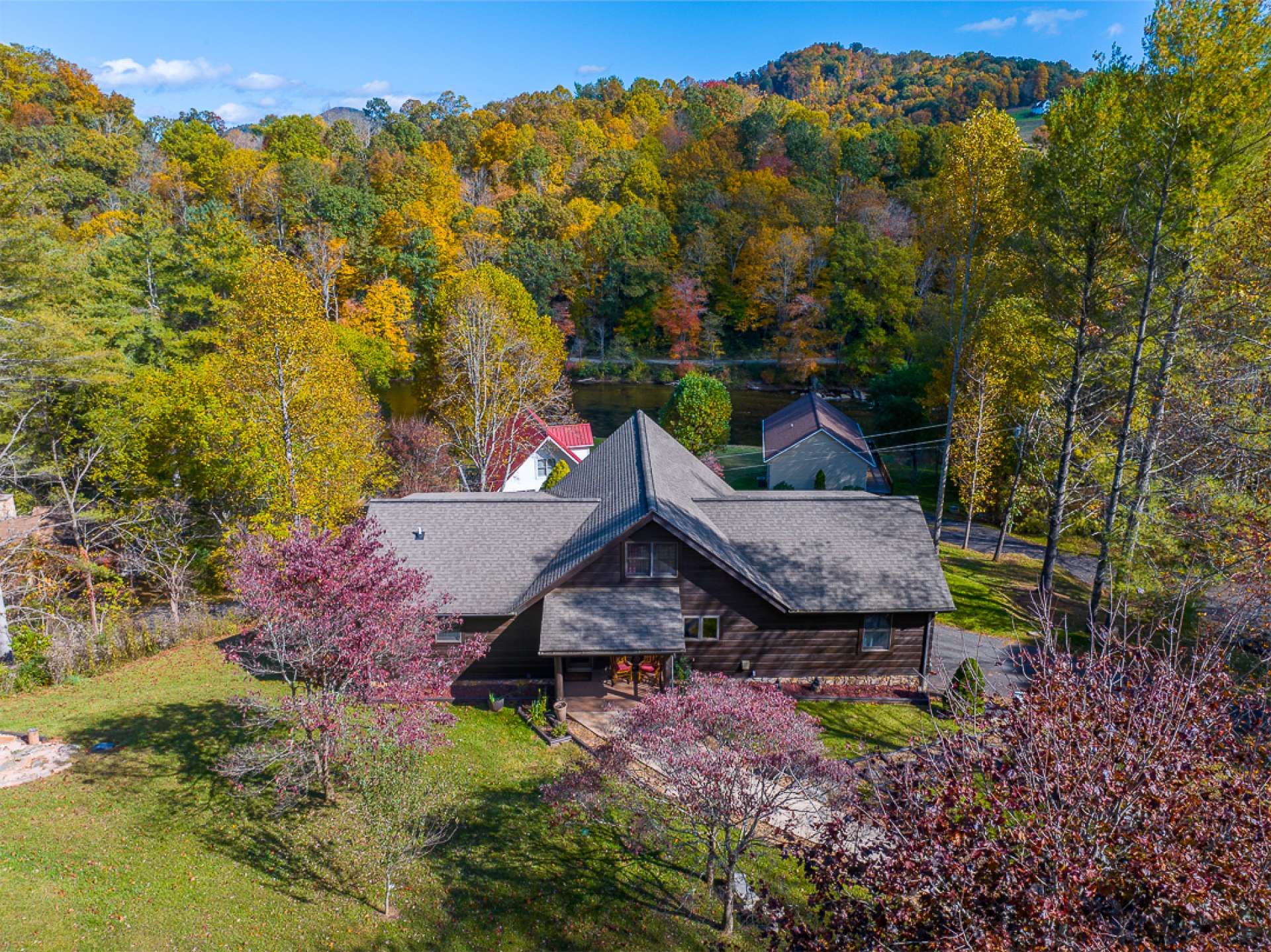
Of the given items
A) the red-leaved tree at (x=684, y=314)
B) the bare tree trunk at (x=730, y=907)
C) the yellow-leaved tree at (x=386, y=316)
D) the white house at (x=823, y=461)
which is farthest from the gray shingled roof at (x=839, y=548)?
the red-leaved tree at (x=684, y=314)

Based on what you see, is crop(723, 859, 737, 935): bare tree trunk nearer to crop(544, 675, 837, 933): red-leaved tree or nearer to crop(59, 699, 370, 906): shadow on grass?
crop(544, 675, 837, 933): red-leaved tree

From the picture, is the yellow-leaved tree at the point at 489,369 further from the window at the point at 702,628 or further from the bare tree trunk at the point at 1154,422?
the bare tree trunk at the point at 1154,422

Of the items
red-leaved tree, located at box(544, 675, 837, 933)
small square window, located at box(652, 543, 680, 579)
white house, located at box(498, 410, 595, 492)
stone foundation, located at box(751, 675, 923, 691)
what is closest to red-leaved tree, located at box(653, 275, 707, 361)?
white house, located at box(498, 410, 595, 492)

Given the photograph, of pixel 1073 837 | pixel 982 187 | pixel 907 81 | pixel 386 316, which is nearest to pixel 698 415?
pixel 982 187

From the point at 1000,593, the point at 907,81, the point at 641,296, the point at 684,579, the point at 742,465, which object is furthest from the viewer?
the point at 907,81

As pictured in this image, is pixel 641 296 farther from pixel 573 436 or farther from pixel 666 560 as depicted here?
pixel 666 560
